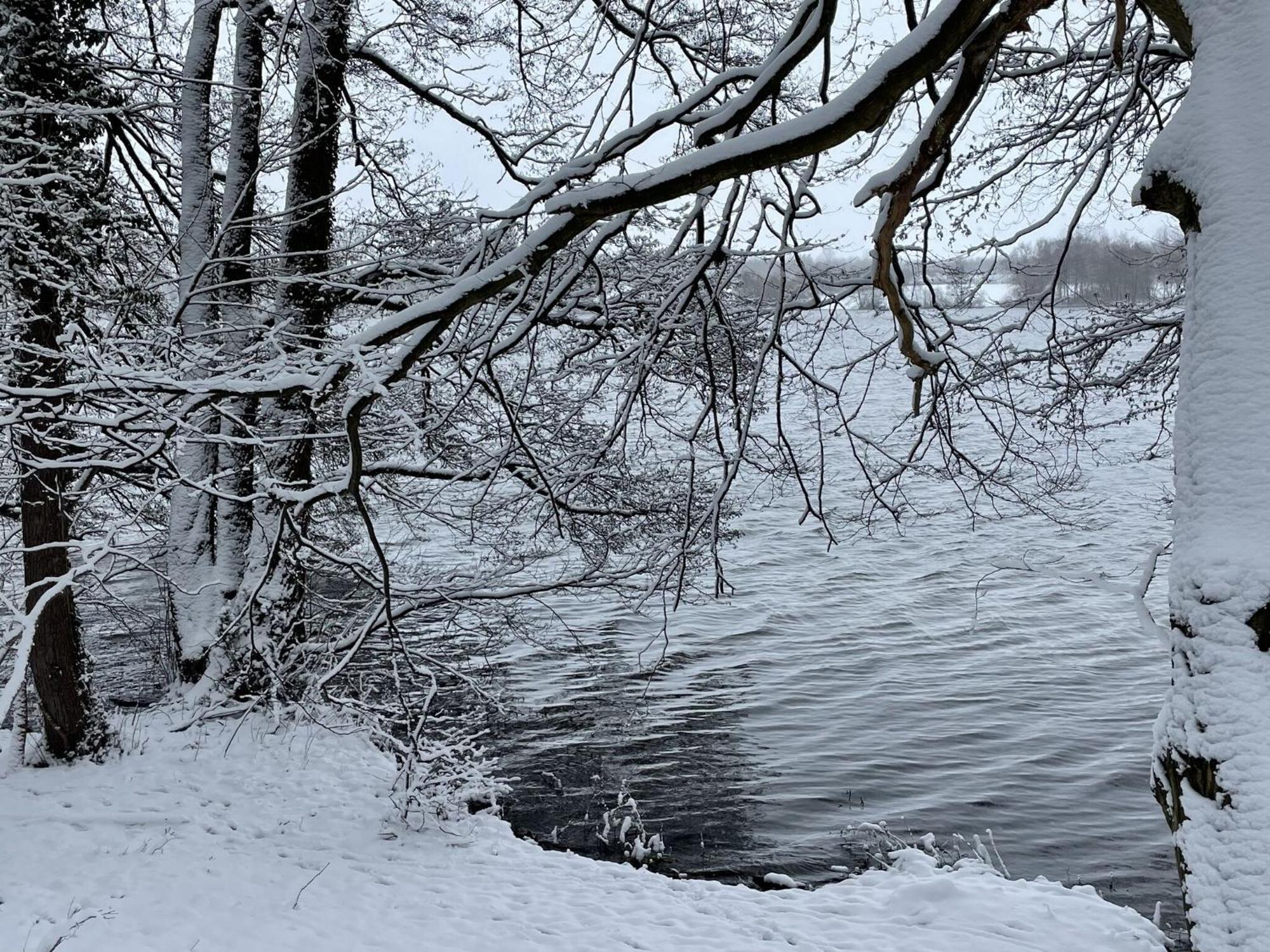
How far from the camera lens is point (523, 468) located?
30.3 feet

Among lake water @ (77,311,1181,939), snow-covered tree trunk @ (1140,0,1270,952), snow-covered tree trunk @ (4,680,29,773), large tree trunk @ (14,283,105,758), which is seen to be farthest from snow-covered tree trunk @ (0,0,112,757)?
snow-covered tree trunk @ (1140,0,1270,952)

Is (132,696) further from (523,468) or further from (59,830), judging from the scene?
(523,468)

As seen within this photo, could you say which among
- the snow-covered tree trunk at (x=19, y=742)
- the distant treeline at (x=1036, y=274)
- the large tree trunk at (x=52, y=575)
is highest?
the distant treeline at (x=1036, y=274)

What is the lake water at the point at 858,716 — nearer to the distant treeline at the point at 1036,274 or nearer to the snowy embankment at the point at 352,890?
the snowy embankment at the point at 352,890

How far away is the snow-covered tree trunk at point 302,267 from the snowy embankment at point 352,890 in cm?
150

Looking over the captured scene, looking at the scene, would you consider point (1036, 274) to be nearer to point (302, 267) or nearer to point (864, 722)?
point (302, 267)

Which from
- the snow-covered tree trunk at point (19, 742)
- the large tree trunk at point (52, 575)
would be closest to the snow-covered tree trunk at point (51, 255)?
the large tree trunk at point (52, 575)

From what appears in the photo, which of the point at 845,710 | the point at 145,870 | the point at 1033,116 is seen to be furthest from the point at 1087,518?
the point at 145,870

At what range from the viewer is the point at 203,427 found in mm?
8664

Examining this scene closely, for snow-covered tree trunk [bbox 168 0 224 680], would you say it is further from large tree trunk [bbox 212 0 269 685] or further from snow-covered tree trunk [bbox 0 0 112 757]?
snow-covered tree trunk [bbox 0 0 112 757]

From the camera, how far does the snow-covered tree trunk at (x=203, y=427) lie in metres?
8.91

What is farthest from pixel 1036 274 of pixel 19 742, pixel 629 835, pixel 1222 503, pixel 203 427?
pixel 19 742

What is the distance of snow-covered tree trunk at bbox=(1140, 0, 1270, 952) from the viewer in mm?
2350

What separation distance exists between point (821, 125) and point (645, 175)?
52 centimetres
